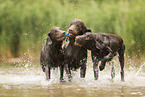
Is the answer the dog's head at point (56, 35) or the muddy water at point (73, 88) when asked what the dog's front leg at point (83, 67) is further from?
the dog's head at point (56, 35)

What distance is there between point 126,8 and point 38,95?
7.57 m

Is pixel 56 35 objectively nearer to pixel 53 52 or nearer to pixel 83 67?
pixel 53 52

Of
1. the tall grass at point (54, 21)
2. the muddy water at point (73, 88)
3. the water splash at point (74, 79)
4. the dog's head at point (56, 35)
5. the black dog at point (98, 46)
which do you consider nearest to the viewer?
the muddy water at point (73, 88)

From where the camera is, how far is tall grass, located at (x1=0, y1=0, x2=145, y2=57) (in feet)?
37.0

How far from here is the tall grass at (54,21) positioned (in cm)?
1129

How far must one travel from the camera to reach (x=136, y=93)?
5.54m

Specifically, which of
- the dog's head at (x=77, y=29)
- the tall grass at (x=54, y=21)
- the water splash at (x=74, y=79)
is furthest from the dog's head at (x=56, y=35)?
the tall grass at (x=54, y=21)

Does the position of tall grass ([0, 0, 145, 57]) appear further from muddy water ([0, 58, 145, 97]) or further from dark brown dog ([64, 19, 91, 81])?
dark brown dog ([64, 19, 91, 81])

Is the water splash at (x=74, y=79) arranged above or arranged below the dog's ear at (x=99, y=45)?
below

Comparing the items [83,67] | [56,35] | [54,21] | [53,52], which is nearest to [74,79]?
[83,67]

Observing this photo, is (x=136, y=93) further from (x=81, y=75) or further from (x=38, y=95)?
(x=81, y=75)

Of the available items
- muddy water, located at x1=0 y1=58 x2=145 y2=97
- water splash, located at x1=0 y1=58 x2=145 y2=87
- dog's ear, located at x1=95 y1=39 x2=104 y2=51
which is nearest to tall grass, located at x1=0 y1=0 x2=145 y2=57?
water splash, located at x1=0 y1=58 x2=145 y2=87

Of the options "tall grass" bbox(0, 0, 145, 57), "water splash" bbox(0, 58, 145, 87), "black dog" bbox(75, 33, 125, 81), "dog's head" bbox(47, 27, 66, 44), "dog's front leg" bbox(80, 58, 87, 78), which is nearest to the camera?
"water splash" bbox(0, 58, 145, 87)

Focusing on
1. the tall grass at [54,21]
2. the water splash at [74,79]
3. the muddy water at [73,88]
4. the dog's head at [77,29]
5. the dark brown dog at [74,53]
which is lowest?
the muddy water at [73,88]
